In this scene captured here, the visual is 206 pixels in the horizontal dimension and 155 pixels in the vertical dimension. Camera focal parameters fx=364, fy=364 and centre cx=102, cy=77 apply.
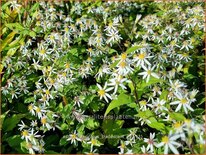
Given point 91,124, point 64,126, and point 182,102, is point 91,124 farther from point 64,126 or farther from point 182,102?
point 182,102

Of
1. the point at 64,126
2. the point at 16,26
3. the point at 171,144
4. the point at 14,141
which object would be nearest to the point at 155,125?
the point at 171,144

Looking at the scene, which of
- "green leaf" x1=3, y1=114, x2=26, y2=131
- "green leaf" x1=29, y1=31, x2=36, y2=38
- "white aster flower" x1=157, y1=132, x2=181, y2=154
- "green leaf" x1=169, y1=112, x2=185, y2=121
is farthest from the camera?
"green leaf" x1=29, y1=31, x2=36, y2=38

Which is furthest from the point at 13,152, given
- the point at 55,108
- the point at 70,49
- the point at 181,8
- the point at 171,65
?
the point at 181,8

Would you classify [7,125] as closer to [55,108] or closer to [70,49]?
[55,108]

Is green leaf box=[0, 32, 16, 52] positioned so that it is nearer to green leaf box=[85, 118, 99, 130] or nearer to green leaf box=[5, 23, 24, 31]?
green leaf box=[5, 23, 24, 31]

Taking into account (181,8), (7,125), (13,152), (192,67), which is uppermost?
(181,8)

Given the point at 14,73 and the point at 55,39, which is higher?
the point at 55,39

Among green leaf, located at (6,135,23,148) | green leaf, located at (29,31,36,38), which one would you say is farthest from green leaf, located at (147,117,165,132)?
green leaf, located at (29,31,36,38)
